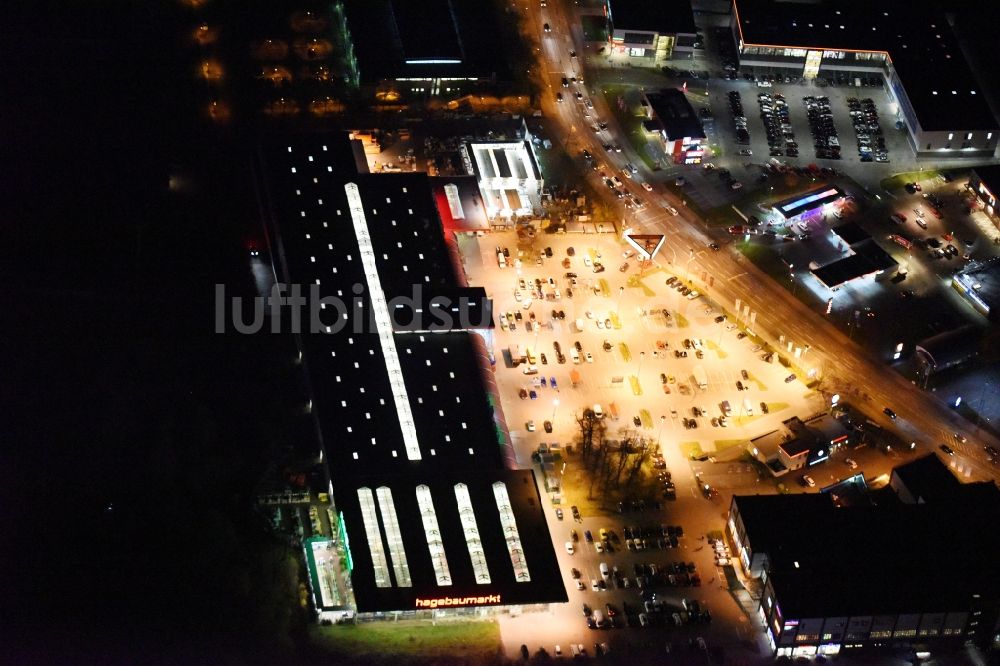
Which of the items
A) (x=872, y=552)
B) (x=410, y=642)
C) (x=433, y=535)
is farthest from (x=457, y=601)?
(x=872, y=552)

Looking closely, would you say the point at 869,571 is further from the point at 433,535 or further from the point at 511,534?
the point at 433,535

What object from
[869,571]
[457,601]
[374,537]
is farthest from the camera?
[374,537]

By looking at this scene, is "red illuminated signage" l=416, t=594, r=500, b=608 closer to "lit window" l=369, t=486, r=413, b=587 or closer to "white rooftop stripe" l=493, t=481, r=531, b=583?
"lit window" l=369, t=486, r=413, b=587

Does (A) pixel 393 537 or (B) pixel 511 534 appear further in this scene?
(B) pixel 511 534

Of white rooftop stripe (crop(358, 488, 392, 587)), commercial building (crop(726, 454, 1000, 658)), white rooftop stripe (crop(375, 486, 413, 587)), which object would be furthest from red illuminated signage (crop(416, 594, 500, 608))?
commercial building (crop(726, 454, 1000, 658))

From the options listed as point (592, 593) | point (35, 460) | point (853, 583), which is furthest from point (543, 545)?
point (35, 460)

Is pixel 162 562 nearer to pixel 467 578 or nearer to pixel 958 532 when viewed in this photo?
pixel 467 578

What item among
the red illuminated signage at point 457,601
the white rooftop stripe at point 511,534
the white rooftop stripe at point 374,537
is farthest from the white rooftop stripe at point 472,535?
the white rooftop stripe at point 374,537
